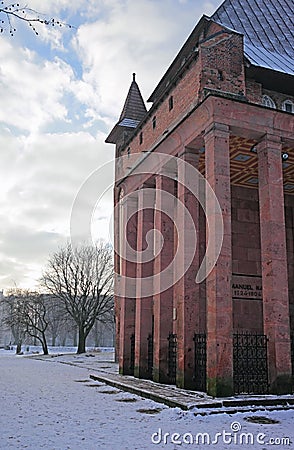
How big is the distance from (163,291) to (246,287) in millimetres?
3163

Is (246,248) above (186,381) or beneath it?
above

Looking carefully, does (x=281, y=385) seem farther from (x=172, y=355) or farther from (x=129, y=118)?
(x=129, y=118)

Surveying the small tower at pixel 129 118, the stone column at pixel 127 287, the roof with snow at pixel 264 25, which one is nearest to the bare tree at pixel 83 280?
the small tower at pixel 129 118

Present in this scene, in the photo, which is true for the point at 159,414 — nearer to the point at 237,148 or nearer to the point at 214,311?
the point at 214,311

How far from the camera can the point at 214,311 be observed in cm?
987

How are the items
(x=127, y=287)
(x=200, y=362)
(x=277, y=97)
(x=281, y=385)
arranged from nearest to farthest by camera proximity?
(x=281, y=385) → (x=200, y=362) → (x=277, y=97) → (x=127, y=287)

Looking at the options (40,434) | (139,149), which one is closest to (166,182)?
(139,149)

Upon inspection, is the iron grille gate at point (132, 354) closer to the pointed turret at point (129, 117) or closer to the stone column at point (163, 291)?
the stone column at point (163, 291)

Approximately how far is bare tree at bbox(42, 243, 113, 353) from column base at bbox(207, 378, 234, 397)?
2893 centimetres

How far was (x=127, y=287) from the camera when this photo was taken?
16219 millimetres

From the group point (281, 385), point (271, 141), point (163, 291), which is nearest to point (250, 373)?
point (281, 385)

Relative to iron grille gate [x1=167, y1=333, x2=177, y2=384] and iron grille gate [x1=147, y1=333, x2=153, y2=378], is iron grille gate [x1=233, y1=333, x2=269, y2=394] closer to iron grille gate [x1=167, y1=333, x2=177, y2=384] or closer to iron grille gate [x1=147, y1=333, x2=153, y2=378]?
iron grille gate [x1=167, y1=333, x2=177, y2=384]

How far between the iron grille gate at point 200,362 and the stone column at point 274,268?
164 cm

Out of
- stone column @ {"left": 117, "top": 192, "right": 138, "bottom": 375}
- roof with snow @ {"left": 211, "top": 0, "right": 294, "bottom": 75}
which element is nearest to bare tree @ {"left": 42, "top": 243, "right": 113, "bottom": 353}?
stone column @ {"left": 117, "top": 192, "right": 138, "bottom": 375}
